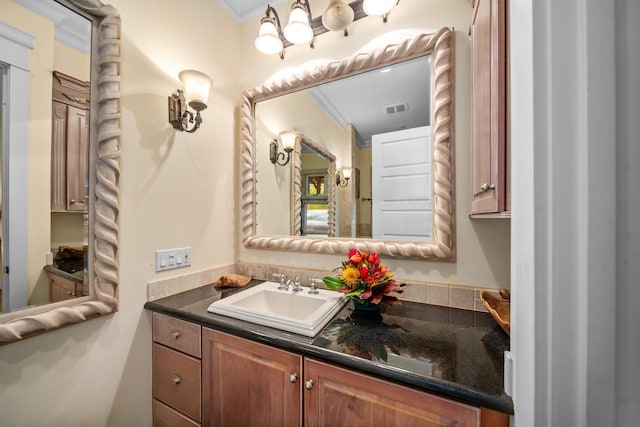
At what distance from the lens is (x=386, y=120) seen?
4.35 ft

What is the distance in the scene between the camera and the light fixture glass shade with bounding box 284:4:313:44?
4.57ft

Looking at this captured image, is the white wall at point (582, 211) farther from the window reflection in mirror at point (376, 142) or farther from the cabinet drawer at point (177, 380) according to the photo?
the cabinet drawer at point (177, 380)

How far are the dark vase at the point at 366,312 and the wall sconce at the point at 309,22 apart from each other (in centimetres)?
140

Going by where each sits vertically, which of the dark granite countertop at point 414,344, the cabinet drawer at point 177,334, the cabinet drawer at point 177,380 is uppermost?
the dark granite countertop at point 414,344

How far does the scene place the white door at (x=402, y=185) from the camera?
124 cm

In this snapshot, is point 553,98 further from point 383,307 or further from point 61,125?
point 61,125

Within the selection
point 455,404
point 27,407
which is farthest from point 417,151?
point 27,407

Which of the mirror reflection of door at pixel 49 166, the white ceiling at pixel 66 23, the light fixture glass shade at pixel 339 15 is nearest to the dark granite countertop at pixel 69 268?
the mirror reflection of door at pixel 49 166

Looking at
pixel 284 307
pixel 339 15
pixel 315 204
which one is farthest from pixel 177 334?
pixel 339 15

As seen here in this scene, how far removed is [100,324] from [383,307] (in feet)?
4.09

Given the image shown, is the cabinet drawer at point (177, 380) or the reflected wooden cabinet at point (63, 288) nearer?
the reflected wooden cabinet at point (63, 288)

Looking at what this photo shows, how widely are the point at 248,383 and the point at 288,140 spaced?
4.34 ft

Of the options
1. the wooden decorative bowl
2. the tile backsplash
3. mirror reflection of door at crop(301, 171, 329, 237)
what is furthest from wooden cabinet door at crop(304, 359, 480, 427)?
mirror reflection of door at crop(301, 171, 329, 237)

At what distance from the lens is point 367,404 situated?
2.49ft
